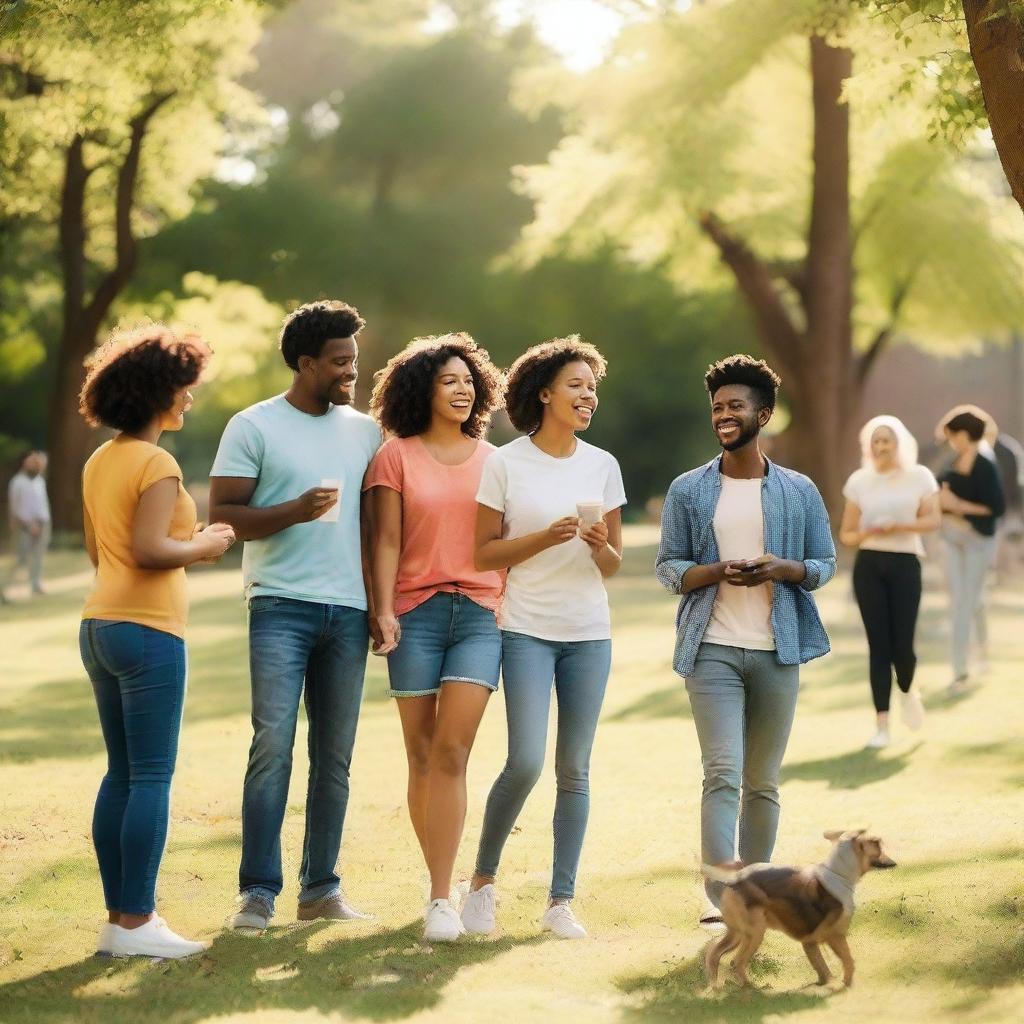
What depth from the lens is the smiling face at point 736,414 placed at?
6.06 metres

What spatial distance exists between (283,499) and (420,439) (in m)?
0.55

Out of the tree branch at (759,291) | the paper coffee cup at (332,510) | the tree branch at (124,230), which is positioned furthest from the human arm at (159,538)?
the tree branch at (124,230)

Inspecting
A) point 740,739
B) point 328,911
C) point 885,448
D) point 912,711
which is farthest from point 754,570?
point 912,711

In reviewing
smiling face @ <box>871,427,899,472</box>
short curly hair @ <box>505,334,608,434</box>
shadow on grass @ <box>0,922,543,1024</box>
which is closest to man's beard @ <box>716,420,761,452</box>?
short curly hair @ <box>505,334,608,434</box>

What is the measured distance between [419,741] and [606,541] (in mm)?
985

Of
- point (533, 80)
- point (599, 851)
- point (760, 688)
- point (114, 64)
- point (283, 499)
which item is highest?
point (533, 80)

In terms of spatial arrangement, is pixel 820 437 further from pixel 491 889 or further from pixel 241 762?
pixel 491 889

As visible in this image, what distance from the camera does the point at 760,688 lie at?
239 inches

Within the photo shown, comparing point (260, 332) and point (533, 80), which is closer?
point (533, 80)

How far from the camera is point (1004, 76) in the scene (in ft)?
20.6

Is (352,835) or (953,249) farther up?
(953,249)

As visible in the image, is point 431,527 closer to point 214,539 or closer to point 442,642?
point 442,642

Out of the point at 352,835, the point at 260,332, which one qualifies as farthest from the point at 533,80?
the point at 352,835

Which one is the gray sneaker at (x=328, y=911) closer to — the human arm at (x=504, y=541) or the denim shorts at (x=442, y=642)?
the denim shorts at (x=442, y=642)
